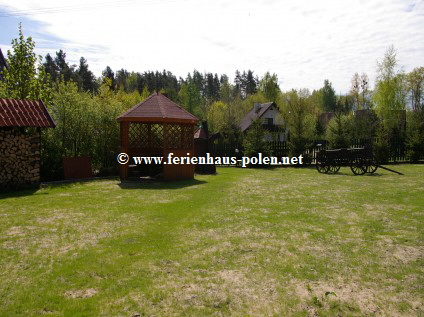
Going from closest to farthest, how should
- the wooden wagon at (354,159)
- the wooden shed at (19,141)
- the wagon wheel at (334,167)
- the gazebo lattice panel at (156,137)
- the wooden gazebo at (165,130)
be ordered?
the wooden shed at (19,141) < the wooden gazebo at (165,130) < the wooden wagon at (354,159) < the wagon wheel at (334,167) < the gazebo lattice panel at (156,137)

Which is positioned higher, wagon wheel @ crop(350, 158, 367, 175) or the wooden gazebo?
the wooden gazebo

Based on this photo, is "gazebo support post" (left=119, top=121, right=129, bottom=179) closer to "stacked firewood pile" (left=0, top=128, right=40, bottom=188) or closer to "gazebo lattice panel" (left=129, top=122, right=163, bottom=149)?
"gazebo lattice panel" (left=129, top=122, right=163, bottom=149)

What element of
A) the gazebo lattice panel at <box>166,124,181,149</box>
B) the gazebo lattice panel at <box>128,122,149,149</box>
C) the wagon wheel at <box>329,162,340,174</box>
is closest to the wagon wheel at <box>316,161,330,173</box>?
the wagon wheel at <box>329,162,340,174</box>

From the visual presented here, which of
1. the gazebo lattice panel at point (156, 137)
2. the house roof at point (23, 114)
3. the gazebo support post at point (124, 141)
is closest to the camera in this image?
the house roof at point (23, 114)

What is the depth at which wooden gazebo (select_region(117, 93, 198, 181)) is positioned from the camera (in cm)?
1377

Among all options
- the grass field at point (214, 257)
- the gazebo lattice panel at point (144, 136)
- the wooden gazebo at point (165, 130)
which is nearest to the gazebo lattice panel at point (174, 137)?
the wooden gazebo at point (165, 130)

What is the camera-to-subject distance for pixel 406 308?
11.1 ft

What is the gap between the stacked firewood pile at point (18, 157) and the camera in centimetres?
1125

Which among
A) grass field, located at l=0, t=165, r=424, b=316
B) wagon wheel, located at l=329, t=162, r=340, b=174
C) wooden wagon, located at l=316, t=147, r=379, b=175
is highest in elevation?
wooden wagon, located at l=316, t=147, r=379, b=175

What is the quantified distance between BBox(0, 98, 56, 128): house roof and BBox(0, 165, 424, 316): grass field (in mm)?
3093

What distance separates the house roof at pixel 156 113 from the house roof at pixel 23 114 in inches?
120

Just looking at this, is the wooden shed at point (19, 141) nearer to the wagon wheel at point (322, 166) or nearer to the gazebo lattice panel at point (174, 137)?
the gazebo lattice panel at point (174, 137)

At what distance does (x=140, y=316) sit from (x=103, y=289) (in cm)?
84

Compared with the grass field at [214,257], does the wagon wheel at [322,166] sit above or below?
above
